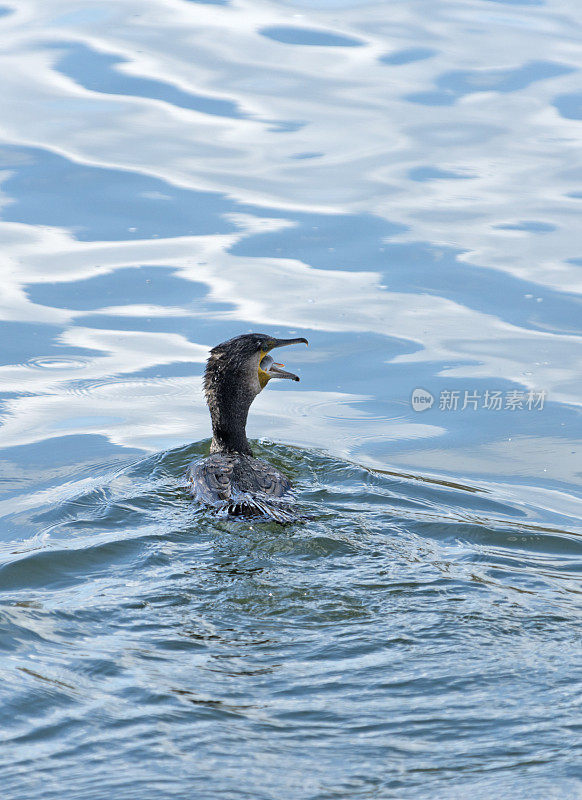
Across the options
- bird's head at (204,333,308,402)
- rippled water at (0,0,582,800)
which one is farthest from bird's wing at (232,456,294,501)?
bird's head at (204,333,308,402)

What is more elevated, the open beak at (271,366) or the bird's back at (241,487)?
the open beak at (271,366)

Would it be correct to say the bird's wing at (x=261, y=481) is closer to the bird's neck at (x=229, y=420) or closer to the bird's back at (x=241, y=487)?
the bird's back at (x=241, y=487)

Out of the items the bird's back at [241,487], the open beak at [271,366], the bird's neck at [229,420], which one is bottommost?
the bird's back at [241,487]

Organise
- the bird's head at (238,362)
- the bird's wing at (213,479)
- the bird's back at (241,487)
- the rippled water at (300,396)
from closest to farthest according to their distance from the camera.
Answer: the rippled water at (300,396)
the bird's back at (241,487)
the bird's wing at (213,479)
the bird's head at (238,362)

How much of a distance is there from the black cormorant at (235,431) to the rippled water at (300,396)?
262 mm

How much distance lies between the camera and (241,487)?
775cm

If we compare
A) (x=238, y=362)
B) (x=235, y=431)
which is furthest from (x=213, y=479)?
(x=238, y=362)

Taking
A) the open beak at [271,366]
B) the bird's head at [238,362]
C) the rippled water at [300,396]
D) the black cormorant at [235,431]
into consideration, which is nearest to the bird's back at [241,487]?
the black cormorant at [235,431]

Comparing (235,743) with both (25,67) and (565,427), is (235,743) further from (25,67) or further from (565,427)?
(25,67)

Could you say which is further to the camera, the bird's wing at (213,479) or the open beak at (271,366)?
the open beak at (271,366)

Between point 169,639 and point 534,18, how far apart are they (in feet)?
51.6

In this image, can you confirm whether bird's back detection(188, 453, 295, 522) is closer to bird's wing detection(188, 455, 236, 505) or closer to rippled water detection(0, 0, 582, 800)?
bird's wing detection(188, 455, 236, 505)

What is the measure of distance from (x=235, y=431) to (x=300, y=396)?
1655 mm

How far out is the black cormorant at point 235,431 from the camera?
25.5ft
